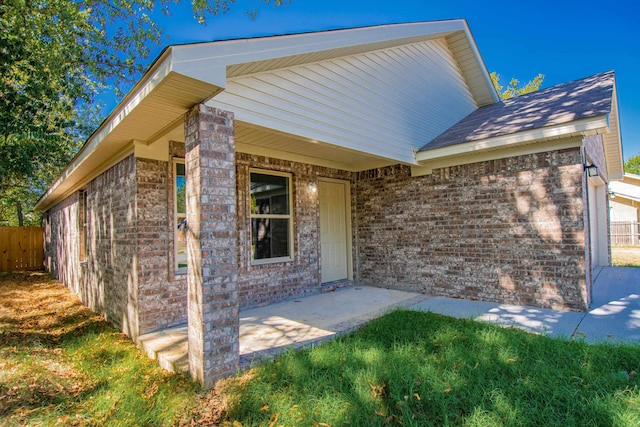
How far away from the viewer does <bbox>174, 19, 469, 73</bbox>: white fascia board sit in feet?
8.98

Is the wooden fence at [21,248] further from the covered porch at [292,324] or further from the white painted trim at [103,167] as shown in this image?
the covered porch at [292,324]

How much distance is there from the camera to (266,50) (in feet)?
11.3

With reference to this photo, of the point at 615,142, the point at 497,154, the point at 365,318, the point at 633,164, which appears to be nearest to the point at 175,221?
the point at 365,318

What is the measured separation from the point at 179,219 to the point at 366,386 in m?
3.45

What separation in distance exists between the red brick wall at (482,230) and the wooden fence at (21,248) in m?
15.2

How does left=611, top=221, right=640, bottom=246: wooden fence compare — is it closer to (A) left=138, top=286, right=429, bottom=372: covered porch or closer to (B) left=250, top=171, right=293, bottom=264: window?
(A) left=138, top=286, right=429, bottom=372: covered porch

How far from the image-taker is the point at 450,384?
273 cm

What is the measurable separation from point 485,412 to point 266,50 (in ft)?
12.2

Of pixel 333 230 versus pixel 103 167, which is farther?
pixel 333 230

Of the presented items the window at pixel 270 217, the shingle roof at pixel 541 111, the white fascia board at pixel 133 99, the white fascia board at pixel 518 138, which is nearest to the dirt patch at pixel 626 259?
the shingle roof at pixel 541 111

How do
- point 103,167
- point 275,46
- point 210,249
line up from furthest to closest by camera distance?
point 103,167, point 275,46, point 210,249

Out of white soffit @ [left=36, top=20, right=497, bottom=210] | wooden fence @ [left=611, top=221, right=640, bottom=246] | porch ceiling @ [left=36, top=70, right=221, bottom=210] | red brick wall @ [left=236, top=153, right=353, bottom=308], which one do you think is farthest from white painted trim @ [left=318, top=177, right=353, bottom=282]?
wooden fence @ [left=611, top=221, right=640, bottom=246]

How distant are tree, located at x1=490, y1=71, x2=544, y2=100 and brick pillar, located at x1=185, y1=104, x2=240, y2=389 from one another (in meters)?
23.0

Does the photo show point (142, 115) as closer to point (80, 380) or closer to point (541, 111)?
point (80, 380)
